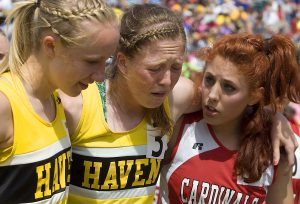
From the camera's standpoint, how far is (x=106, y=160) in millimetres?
2135

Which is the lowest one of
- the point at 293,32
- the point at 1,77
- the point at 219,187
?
the point at 293,32

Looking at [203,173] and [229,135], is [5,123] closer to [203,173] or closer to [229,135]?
[203,173]

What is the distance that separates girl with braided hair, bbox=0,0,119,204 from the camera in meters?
1.76

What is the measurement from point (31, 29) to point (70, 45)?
0.51 ft

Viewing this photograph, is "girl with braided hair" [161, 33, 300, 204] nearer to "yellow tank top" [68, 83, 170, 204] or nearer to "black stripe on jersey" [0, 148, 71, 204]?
"yellow tank top" [68, 83, 170, 204]

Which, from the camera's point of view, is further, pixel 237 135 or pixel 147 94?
pixel 237 135

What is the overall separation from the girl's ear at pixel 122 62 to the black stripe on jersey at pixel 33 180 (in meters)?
0.41

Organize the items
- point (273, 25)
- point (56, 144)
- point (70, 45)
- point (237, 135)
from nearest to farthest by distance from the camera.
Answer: point (70, 45) < point (56, 144) < point (237, 135) < point (273, 25)

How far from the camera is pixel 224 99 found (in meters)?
2.37

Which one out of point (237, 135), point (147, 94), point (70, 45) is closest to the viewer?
point (70, 45)

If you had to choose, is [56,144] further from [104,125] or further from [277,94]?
[277,94]

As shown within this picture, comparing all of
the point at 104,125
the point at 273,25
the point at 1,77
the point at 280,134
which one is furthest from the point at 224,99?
the point at 273,25

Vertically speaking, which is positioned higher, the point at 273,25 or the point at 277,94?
the point at 277,94

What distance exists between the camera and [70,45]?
1783mm
